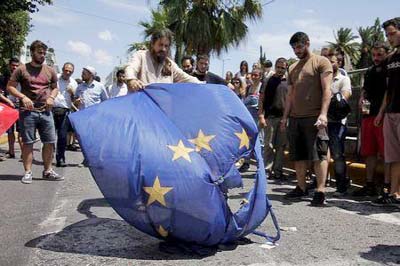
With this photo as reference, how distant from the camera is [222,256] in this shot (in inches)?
139

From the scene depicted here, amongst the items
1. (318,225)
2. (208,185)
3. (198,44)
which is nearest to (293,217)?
(318,225)

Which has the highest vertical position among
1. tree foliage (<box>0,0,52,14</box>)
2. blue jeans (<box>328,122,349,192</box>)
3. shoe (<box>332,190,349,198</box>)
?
tree foliage (<box>0,0,52,14</box>)

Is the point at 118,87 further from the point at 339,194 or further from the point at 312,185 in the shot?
the point at 339,194

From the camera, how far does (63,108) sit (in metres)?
9.38

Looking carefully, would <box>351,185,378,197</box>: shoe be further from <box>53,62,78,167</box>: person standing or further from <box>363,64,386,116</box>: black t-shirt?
<box>53,62,78,167</box>: person standing

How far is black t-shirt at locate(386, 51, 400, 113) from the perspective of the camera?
5.29 meters

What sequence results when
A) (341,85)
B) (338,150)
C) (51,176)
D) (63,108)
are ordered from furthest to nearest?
1. (63,108)
2. (51,176)
3. (341,85)
4. (338,150)

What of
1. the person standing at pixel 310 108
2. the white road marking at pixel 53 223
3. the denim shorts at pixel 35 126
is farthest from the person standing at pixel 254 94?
the white road marking at pixel 53 223

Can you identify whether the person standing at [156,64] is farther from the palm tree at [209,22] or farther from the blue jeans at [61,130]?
the palm tree at [209,22]

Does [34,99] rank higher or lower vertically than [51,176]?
higher

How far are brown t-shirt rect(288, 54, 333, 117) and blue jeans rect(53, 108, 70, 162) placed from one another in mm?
4318

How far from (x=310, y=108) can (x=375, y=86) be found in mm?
943

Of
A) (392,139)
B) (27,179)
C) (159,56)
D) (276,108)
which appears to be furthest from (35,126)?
(392,139)

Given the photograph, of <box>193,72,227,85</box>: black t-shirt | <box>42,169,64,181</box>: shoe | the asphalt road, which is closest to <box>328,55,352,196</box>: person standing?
the asphalt road
